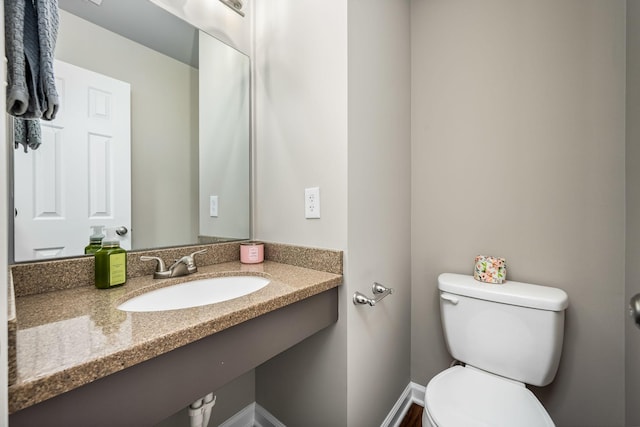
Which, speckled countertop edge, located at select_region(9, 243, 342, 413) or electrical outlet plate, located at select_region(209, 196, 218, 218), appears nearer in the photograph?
speckled countertop edge, located at select_region(9, 243, 342, 413)

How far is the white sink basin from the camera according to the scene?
86 centimetres

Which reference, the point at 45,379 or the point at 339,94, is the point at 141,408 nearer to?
the point at 45,379

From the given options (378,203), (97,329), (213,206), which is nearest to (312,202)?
(378,203)

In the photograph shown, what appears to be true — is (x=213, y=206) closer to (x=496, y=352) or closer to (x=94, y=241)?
(x=94, y=241)

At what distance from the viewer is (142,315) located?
66 centimetres

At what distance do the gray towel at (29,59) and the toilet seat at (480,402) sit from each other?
4.35 feet

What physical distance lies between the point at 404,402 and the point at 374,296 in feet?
2.52

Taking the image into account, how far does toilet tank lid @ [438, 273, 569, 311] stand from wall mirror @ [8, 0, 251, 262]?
1.02 metres

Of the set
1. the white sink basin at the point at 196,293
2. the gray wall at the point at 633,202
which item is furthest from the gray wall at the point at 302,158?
the gray wall at the point at 633,202

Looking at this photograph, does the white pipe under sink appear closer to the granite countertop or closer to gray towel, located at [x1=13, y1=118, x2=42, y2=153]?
the granite countertop

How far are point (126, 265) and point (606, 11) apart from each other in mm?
2035

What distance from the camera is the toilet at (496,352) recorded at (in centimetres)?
91

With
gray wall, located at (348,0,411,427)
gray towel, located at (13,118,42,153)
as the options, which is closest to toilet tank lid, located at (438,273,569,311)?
gray wall, located at (348,0,411,427)

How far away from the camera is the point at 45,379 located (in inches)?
16.3
